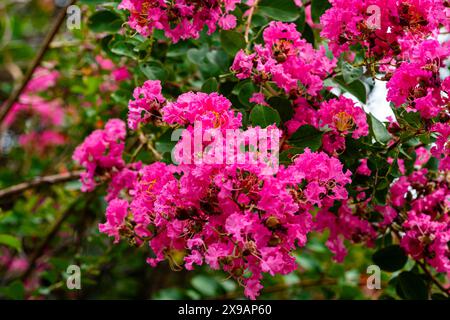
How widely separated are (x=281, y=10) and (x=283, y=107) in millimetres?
307

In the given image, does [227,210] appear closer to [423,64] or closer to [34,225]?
[423,64]

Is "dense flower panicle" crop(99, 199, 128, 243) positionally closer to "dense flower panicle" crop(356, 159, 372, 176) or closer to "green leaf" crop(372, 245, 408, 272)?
"dense flower panicle" crop(356, 159, 372, 176)

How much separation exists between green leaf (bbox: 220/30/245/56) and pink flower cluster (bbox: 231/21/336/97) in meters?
0.16

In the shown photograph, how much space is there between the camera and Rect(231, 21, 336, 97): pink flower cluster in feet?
3.59

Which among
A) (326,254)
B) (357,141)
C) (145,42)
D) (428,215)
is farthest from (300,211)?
(326,254)

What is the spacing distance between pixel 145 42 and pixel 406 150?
68cm

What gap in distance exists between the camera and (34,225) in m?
2.19

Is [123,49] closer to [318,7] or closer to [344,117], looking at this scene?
[318,7]

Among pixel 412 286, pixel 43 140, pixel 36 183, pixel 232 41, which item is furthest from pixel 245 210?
pixel 43 140

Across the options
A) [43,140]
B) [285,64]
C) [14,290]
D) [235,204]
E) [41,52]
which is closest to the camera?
[235,204]

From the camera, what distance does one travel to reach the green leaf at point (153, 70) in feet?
4.37

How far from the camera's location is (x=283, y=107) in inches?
45.8

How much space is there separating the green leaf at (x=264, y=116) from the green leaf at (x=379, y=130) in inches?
8.8
